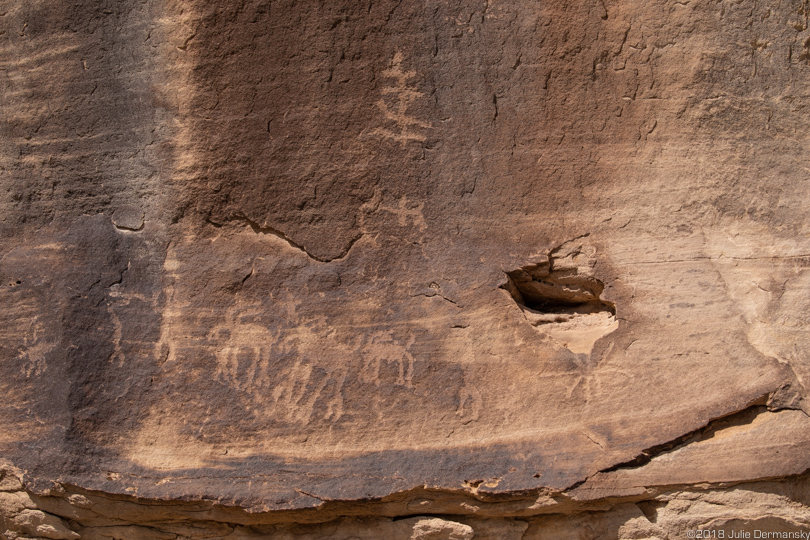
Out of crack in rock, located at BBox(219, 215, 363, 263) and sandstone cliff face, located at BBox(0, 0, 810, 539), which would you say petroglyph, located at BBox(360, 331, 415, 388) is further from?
crack in rock, located at BBox(219, 215, 363, 263)

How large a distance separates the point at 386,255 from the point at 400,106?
51 cm

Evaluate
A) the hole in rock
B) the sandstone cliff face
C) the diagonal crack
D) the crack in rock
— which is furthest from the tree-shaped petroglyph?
the diagonal crack

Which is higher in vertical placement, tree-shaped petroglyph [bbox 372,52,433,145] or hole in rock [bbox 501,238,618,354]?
tree-shaped petroglyph [bbox 372,52,433,145]

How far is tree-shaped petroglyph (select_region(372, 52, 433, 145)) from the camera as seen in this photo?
2037mm

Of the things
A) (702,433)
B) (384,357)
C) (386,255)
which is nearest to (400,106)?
(386,255)

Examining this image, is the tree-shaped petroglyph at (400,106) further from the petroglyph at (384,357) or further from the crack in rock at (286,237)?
the petroglyph at (384,357)

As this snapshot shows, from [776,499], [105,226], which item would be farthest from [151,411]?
[776,499]

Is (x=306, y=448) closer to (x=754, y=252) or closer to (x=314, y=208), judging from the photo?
(x=314, y=208)

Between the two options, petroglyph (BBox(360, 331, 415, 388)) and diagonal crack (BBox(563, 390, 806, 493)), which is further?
petroglyph (BBox(360, 331, 415, 388))

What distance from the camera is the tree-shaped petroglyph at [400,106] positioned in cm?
204

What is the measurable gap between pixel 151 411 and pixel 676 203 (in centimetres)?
188

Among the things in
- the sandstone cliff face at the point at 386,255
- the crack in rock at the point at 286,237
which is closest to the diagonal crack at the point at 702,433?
the sandstone cliff face at the point at 386,255

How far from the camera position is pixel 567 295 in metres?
2.09

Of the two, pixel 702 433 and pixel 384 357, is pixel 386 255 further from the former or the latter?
pixel 702 433
